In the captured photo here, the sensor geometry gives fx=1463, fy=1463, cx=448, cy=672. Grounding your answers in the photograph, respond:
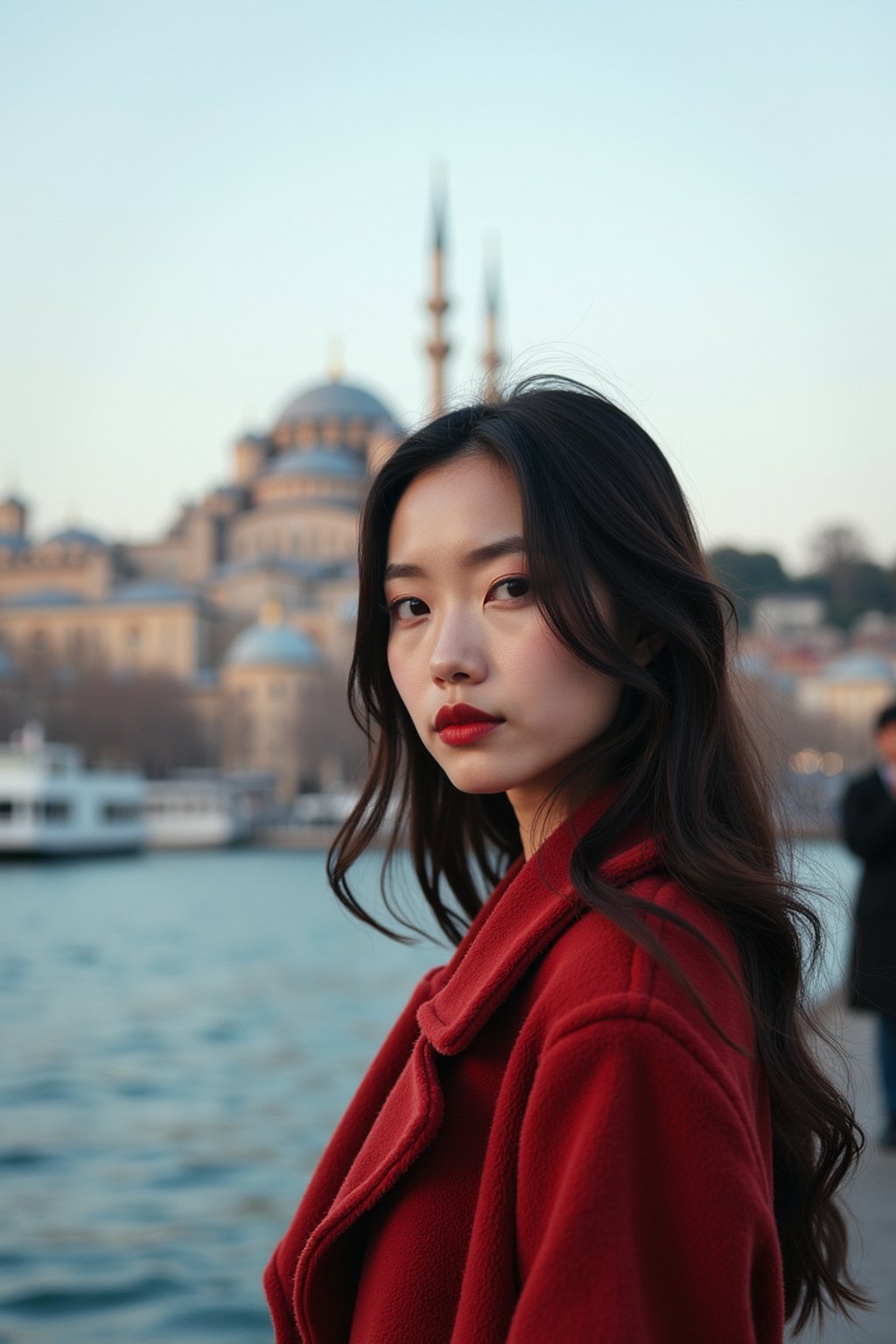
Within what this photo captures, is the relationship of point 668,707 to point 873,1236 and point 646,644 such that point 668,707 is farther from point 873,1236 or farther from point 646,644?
point 873,1236

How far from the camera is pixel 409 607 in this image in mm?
978

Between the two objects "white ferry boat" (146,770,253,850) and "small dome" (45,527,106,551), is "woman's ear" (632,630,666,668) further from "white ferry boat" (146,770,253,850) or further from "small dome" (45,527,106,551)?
"small dome" (45,527,106,551)

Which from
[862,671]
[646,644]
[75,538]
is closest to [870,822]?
[646,644]

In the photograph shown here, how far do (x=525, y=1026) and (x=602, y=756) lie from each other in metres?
0.22

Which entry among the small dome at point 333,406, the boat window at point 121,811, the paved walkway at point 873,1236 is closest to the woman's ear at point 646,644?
the paved walkway at point 873,1236

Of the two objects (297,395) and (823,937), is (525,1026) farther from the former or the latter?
(297,395)

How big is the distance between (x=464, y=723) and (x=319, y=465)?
188 ft

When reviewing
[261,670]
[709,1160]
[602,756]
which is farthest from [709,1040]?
[261,670]

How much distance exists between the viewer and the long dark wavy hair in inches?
33.9

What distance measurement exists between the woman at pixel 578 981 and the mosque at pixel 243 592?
41308 mm

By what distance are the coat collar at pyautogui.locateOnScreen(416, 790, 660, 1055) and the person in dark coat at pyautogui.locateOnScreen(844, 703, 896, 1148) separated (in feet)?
8.70

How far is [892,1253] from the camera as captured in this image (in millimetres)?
2721

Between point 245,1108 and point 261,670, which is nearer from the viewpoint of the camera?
point 245,1108

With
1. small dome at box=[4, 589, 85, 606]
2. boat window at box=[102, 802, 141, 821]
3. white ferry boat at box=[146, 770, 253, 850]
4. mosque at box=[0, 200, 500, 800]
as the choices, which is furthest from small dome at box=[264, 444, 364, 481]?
boat window at box=[102, 802, 141, 821]
